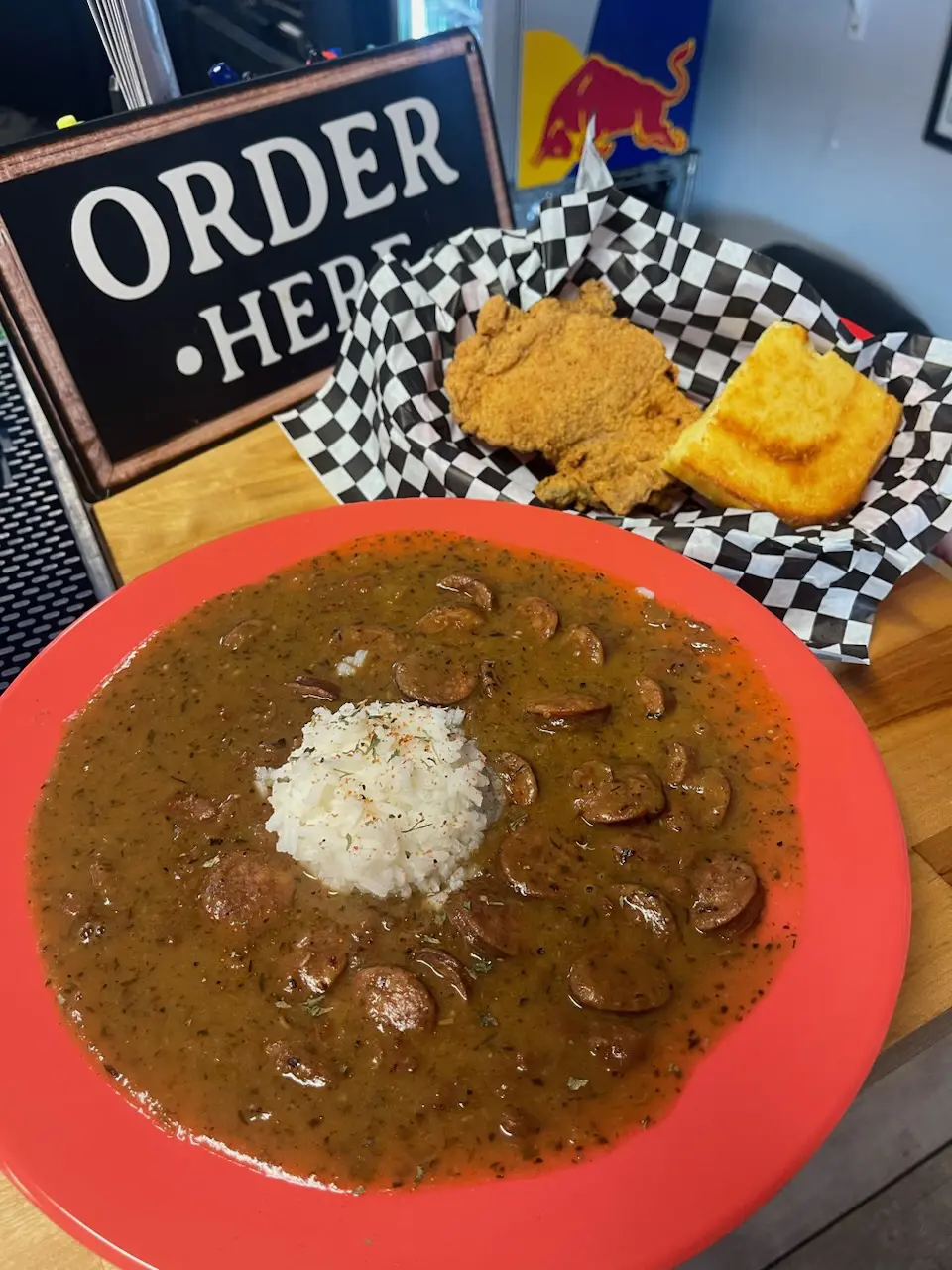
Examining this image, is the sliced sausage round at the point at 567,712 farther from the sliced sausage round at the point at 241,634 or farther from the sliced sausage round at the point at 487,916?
the sliced sausage round at the point at 241,634

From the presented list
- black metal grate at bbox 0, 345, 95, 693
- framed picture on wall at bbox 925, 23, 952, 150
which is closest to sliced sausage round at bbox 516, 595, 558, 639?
black metal grate at bbox 0, 345, 95, 693

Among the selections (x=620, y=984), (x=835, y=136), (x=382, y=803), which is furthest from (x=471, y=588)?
(x=835, y=136)

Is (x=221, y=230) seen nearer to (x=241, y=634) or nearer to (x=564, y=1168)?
(x=241, y=634)

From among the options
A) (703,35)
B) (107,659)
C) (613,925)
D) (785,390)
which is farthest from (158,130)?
(613,925)

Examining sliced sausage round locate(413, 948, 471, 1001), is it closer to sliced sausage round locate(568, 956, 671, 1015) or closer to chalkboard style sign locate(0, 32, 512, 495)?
sliced sausage round locate(568, 956, 671, 1015)

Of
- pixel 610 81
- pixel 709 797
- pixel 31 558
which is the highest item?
pixel 610 81
